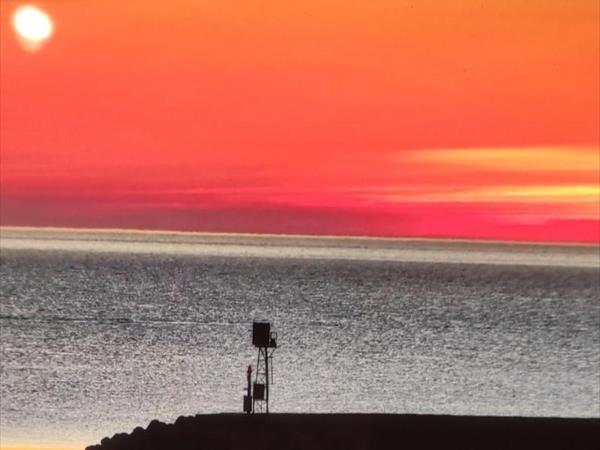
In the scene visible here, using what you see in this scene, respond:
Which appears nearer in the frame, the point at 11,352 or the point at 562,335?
the point at 11,352

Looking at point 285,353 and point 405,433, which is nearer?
point 405,433

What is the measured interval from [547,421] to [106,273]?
13868cm

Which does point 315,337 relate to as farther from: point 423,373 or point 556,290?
point 556,290

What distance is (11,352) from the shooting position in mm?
62781

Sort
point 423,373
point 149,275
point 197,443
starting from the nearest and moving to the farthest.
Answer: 1. point 197,443
2. point 423,373
3. point 149,275

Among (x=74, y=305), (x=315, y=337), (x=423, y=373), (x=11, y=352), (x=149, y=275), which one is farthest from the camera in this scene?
(x=149, y=275)

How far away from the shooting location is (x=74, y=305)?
320 ft

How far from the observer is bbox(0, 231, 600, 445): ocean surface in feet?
152

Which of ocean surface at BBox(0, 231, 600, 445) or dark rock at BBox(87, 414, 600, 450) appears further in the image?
ocean surface at BBox(0, 231, 600, 445)

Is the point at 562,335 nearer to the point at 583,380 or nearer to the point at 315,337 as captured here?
the point at 315,337

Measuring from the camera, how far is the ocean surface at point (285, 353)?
46.2m

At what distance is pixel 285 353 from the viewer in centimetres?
6419

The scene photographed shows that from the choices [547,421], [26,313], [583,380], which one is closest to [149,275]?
[26,313]

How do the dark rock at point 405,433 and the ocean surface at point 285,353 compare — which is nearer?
the dark rock at point 405,433
